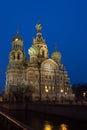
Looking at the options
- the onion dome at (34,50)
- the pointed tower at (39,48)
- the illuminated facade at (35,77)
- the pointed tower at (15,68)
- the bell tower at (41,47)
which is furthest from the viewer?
the bell tower at (41,47)

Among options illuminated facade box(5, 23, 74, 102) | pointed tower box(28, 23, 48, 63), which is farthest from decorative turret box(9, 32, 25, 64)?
pointed tower box(28, 23, 48, 63)

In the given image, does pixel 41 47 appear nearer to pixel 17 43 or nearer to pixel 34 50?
pixel 34 50

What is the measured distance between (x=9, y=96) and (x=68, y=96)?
63.6ft

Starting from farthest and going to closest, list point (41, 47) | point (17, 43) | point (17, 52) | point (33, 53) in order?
point (41, 47)
point (33, 53)
point (17, 43)
point (17, 52)

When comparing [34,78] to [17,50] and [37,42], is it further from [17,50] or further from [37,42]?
[37,42]

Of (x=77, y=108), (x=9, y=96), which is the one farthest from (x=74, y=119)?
(x=9, y=96)

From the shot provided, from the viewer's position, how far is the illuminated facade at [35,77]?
3388 inches

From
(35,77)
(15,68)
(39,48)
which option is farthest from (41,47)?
(15,68)

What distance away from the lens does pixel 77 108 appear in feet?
109

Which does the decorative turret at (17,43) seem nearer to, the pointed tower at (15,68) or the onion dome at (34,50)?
the pointed tower at (15,68)

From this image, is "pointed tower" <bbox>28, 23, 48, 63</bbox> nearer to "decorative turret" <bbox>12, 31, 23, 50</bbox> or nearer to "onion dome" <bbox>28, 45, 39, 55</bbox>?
"onion dome" <bbox>28, 45, 39, 55</bbox>

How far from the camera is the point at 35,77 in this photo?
3553 inches

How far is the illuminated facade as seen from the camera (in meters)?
86.1

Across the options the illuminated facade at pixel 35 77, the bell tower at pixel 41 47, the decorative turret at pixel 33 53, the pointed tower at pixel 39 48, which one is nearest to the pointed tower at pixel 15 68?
the illuminated facade at pixel 35 77
